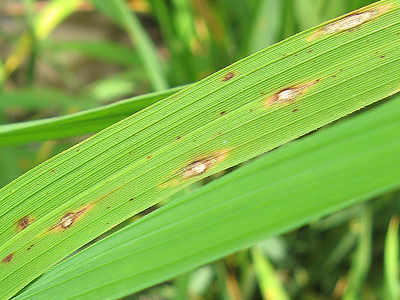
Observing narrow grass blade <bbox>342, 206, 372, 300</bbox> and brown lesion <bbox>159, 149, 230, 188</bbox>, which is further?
narrow grass blade <bbox>342, 206, 372, 300</bbox>

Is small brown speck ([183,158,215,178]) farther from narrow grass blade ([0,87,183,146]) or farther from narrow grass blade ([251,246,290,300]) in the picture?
narrow grass blade ([251,246,290,300])

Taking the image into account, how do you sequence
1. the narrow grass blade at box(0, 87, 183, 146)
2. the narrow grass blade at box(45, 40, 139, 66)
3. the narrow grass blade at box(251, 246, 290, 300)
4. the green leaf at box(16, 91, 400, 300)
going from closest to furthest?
the green leaf at box(16, 91, 400, 300), the narrow grass blade at box(0, 87, 183, 146), the narrow grass blade at box(251, 246, 290, 300), the narrow grass blade at box(45, 40, 139, 66)

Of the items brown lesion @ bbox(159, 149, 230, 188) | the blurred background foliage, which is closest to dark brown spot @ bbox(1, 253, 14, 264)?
brown lesion @ bbox(159, 149, 230, 188)

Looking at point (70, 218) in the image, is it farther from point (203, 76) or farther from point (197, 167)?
point (203, 76)

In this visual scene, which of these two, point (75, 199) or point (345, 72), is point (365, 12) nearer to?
point (345, 72)

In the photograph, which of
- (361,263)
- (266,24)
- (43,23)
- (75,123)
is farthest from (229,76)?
(43,23)

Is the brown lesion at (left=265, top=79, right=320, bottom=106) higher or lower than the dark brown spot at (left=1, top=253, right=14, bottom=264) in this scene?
lower

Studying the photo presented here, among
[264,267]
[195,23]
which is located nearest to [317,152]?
[264,267]
